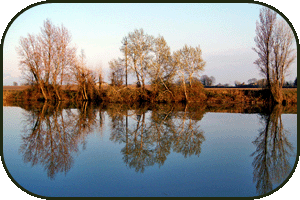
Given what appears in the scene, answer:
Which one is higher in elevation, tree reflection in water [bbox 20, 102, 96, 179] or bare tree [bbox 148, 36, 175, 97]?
bare tree [bbox 148, 36, 175, 97]

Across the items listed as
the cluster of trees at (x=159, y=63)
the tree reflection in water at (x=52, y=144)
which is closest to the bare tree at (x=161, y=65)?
the cluster of trees at (x=159, y=63)

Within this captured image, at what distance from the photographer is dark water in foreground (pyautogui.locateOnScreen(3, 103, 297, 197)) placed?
4.72 m

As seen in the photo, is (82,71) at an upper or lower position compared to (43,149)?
upper

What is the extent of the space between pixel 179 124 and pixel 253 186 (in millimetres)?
7195

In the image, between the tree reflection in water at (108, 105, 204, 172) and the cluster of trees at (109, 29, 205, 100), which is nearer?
the tree reflection in water at (108, 105, 204, 172)

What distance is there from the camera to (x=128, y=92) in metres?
27.0

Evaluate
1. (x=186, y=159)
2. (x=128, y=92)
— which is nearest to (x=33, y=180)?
(x=186, y=159)

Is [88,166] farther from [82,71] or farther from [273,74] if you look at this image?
[82,71]

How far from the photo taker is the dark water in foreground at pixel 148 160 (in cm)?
472

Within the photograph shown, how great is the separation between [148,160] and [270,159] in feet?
11.1

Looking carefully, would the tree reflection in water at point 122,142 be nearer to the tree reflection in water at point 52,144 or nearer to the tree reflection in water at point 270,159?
the tree reflection in water at point 52,144

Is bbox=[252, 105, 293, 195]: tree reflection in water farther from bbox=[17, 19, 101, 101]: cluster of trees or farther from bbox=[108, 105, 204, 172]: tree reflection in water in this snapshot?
bbox=[17, 19, 101, 101]: cluster of trees

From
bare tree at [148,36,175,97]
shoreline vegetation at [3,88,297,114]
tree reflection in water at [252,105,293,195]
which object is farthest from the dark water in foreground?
bare tree at [148,36,175,97]

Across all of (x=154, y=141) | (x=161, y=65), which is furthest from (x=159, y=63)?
(x=154, y=141)
